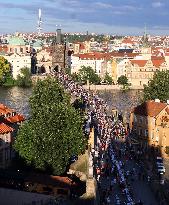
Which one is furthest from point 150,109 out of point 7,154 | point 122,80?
point 122,80

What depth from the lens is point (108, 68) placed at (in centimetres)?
11331

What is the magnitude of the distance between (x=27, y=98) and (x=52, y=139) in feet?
146

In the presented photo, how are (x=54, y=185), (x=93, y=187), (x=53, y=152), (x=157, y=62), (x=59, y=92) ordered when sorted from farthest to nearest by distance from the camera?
1. (x=157, y=62)
2. (x=59, y=92)
3. (x=53, y=152)
4. (x=54, y=185)
5. (x=93, y=187)

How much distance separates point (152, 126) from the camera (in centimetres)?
4053

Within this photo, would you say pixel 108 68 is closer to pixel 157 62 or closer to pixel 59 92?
pixel 157 62

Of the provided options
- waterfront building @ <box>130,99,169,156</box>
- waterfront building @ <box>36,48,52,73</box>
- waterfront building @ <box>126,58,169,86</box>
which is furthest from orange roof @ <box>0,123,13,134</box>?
waterfront building @ <box>36,48,52,73</box>

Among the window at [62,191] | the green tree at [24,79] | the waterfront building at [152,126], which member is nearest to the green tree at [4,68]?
the green tree at [24,79]

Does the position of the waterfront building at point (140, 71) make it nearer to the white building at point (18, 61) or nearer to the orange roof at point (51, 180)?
the white building at point (18, 61)

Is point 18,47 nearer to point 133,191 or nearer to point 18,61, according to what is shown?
point 18,61

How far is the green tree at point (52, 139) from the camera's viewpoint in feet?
101

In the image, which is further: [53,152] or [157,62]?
[157,62]

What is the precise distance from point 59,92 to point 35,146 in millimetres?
15298

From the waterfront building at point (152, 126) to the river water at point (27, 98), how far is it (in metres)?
16.3

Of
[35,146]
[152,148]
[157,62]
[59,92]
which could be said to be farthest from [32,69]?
[35,146]
